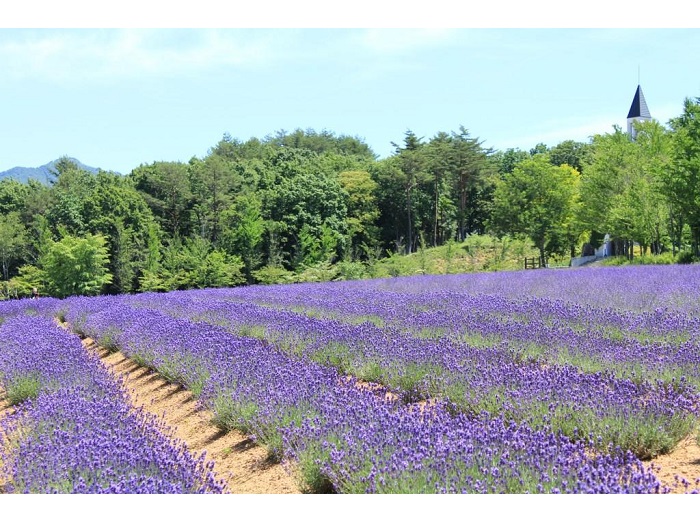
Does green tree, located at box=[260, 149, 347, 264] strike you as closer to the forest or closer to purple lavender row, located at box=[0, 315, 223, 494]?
the forest

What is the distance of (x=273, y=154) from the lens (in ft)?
156

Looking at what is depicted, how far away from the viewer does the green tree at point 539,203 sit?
36250mm

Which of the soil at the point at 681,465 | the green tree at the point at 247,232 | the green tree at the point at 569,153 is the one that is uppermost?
the green tree at the point at 569,153

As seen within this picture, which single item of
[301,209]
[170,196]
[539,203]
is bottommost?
[539,203]

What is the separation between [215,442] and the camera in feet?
16.3

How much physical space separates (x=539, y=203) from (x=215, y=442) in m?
34.6

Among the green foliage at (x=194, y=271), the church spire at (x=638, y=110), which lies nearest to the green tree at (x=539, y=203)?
the church spire at (x=638, y=110)

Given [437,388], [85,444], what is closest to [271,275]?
[437,388]

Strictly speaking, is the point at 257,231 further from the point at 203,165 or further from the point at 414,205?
the point at 414,205

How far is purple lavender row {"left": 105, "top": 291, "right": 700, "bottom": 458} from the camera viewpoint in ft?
12.1

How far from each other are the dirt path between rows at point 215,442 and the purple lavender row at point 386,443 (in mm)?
133

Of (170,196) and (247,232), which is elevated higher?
(170,196)

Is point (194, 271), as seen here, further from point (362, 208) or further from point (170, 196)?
point (362, 208)

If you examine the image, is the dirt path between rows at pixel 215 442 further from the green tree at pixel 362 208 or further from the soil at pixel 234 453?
the green tree at pixel 362 208
